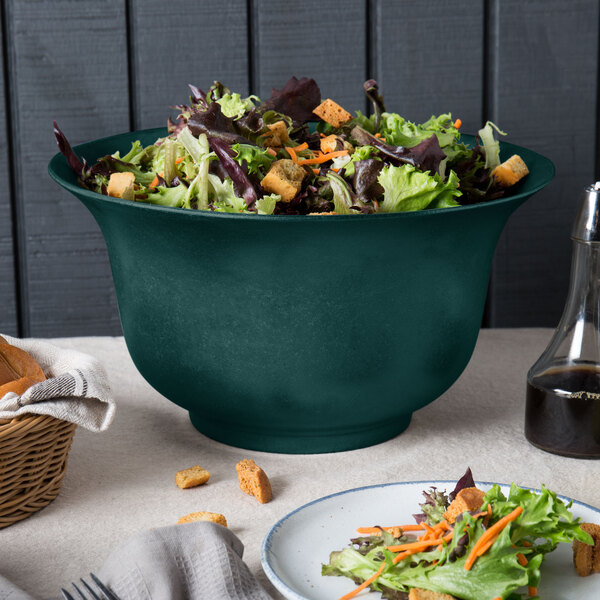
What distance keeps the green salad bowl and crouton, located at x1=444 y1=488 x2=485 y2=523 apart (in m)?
0.27

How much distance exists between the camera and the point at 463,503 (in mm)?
820

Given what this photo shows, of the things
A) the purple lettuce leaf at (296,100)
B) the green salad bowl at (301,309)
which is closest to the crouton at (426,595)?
the green salad bowl at (301,309)

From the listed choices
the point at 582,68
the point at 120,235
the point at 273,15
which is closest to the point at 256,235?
the point at 120,235

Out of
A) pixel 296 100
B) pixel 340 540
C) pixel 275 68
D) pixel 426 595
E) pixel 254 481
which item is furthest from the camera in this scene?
pixel 275 68

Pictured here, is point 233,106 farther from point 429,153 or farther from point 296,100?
point 429,153

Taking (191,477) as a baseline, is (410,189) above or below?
above

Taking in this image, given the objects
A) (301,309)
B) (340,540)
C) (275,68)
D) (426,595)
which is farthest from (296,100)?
(426,595)

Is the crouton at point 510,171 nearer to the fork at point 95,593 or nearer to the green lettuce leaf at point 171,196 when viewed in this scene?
the green lettuce leaf at point 171,196

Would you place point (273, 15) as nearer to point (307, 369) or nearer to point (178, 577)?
point (307, 369)

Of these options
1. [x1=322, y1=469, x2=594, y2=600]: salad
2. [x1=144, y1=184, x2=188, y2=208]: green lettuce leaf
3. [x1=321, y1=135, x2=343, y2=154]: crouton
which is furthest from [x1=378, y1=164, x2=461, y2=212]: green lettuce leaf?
[x1=322, y1=469, x2=594, y2=600]: salad

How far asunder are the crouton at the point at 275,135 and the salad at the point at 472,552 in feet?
1.60

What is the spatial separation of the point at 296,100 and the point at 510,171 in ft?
0.98

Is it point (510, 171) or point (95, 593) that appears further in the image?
point (510, 171)

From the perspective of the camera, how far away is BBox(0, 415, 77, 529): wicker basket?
36.6 inches
